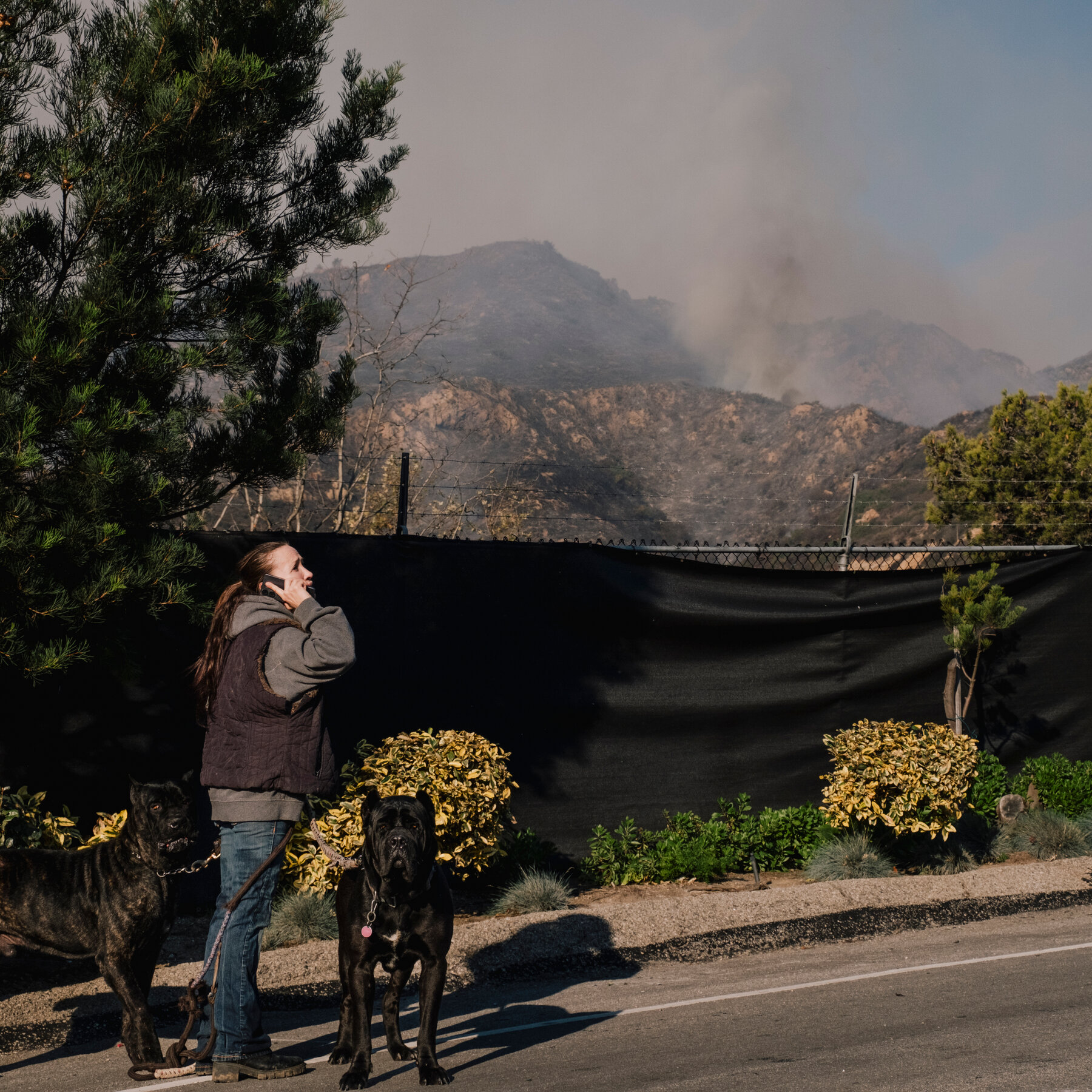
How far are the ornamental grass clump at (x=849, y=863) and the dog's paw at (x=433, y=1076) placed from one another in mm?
4707

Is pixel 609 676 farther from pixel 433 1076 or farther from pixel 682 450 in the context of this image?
pixel 682 450

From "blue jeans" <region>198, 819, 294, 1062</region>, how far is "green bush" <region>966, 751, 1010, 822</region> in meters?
6.97

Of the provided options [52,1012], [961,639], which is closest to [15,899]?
[52,1012]

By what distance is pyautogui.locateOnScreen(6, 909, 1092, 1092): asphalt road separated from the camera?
4457mm

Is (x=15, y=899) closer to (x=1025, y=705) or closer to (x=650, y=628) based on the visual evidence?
(x=650, y=628)

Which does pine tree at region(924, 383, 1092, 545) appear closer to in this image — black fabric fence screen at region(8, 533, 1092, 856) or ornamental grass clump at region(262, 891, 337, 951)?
black fabric fence screen at region(8, 533, 1092, 856)

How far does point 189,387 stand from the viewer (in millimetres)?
6422

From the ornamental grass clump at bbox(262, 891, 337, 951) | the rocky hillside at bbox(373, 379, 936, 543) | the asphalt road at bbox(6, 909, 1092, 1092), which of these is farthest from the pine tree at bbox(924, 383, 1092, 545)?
the rocky hillside at bbox(373, 379, 936, 543)

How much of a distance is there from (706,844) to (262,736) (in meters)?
5.15

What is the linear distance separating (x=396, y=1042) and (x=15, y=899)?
5.84 feet

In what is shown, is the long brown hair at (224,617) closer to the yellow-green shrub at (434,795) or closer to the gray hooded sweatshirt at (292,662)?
the gray hooded sweatshirt at (292,662)

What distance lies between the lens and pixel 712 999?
576cm

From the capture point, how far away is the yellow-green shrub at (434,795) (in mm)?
6926

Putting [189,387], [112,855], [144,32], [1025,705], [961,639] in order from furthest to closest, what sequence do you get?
[1025,705]
[961,639]
[189,387]
[144,32]
[112,855]
